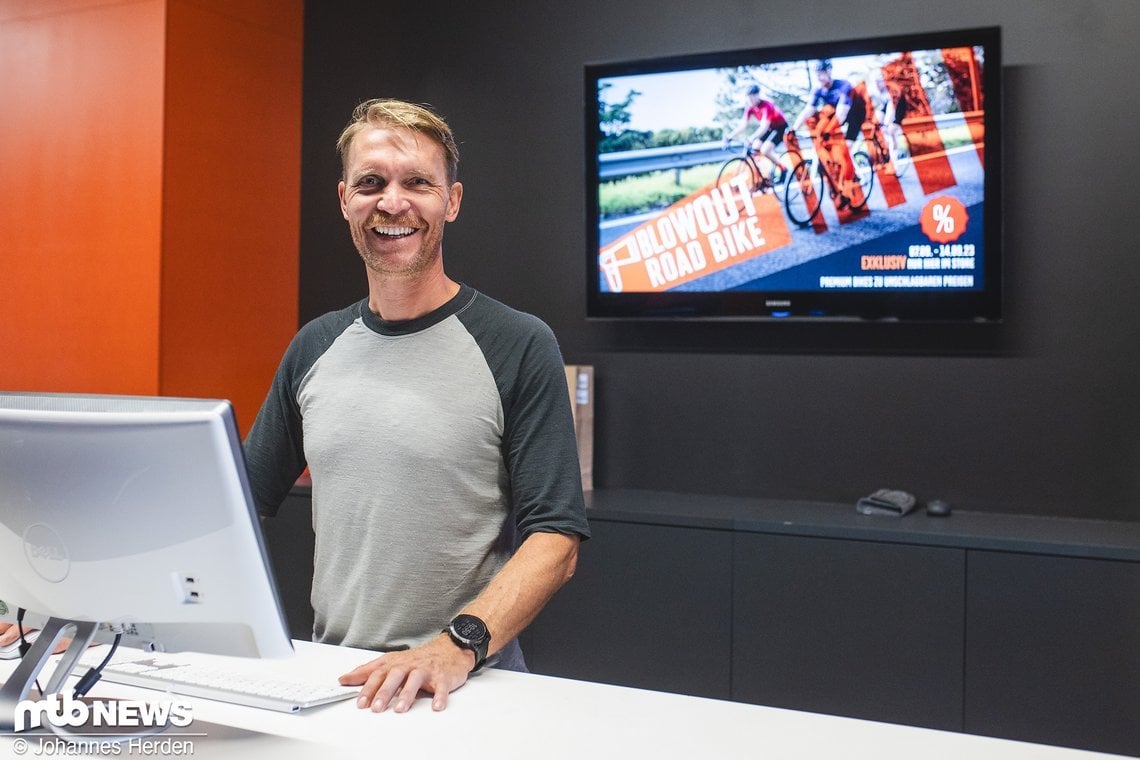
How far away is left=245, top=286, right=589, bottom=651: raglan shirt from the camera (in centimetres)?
173

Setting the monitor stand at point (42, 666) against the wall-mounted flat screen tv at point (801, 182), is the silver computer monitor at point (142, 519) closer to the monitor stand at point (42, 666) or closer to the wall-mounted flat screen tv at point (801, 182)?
the monitor stand at point (42, 666)

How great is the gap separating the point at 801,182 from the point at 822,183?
0.06m

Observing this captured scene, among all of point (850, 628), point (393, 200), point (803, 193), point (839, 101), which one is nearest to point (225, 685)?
point (393, 200)

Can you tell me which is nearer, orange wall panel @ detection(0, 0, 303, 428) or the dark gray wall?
the dark gray wall

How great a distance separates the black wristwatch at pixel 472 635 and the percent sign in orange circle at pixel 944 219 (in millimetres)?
2091

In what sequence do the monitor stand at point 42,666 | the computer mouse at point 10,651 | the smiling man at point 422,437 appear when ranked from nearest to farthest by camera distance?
the monitor stand at point 42,666 → the computer mouse at point 10,651 → the smiling man at point 422,437

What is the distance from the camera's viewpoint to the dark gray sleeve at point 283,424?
6.29 ft

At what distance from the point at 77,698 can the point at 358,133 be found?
3.23 feet

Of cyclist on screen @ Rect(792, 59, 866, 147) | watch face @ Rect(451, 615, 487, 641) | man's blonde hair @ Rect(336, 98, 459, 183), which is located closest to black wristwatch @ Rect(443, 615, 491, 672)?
watch face @ Rect(451, 615, 487, 641)

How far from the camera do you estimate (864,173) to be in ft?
10.3

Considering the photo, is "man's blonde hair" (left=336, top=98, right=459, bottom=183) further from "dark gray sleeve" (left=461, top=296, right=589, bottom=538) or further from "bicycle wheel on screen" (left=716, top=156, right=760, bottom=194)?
"bicycle wheel on screen" (left=716, top=156, right=760, bottom=194)

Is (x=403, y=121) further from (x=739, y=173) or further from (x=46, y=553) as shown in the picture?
(x=739, y=173)

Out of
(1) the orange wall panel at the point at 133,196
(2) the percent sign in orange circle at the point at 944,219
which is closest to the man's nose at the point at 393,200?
(2) the percent sign in orange circle at the point at 944,219

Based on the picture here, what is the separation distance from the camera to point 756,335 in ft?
11.3
